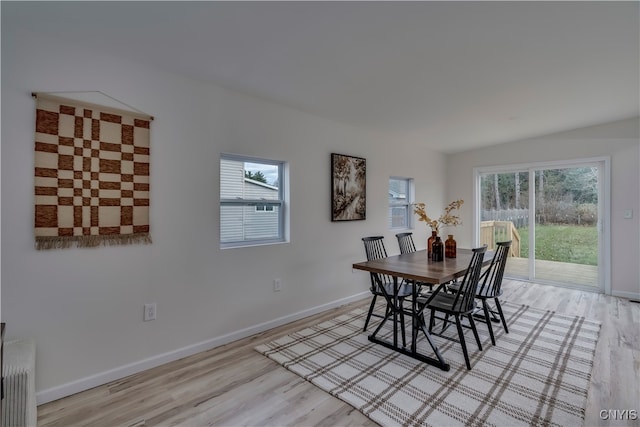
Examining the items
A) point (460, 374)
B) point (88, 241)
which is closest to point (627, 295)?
point (460, 374)

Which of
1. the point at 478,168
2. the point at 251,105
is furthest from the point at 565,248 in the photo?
the point at 251,105

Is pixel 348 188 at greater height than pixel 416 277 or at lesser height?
greater

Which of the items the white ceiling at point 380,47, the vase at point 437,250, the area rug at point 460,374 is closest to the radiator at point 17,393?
the area rug at point 460,374

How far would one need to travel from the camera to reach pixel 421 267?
8.66 feet

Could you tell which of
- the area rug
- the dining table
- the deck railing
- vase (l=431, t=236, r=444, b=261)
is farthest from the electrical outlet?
the deck railing

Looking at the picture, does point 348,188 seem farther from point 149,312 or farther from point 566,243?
point 566,243

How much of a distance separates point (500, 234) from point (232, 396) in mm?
5043

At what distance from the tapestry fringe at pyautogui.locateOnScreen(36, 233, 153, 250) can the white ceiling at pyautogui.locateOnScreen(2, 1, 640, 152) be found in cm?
130

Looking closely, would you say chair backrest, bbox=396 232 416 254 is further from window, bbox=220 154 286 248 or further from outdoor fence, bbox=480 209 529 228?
outdoor fence, bbox=480 209 529 228

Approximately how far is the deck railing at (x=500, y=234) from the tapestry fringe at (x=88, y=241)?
5343mm

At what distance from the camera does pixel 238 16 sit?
1767 mm

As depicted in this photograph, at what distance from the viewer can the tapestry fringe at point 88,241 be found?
1918 millimetres

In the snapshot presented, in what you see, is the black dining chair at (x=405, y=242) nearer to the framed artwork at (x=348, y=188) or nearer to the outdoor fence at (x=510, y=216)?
the framed artwork at (x=348, y=188)

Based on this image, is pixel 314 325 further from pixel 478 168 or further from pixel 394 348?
pixel 478 168
